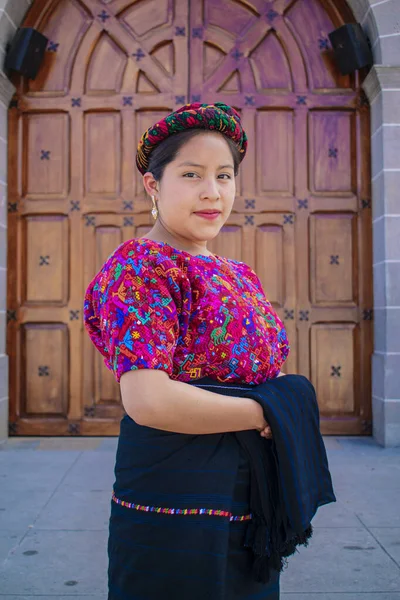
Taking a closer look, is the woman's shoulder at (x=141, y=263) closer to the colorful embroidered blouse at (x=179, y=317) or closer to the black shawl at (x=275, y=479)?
the colorful embroidered blouse at (x=179, y=317)

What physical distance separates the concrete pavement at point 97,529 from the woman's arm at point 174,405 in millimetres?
1600

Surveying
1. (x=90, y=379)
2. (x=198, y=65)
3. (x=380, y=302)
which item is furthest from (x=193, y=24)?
(x=90, y=379)

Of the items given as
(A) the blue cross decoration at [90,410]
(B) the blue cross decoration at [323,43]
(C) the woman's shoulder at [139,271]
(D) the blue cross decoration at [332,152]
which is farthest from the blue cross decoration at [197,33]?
(C) the woman's shoulder at [139,271]

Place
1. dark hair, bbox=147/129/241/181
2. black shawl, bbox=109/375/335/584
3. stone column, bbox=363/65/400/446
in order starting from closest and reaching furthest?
black shawl, bbox=109/375/335/584, dark hair, bbox=147/129/241/181, stone column, bbox=363/65/400/446

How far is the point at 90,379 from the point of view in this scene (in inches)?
206

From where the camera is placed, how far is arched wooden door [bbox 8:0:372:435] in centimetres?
525

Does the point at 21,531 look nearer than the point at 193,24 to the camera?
Yes

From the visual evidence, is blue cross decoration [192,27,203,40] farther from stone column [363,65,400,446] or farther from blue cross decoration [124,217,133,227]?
blue cross decoration [124,217,133,227]

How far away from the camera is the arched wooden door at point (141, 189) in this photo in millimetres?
5246

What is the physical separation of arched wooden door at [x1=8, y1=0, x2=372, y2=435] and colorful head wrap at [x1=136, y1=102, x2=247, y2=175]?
3.81 m

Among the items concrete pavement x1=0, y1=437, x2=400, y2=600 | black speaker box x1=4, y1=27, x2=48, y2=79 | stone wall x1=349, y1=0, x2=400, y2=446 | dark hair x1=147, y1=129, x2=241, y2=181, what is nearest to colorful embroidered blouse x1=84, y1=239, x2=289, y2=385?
dark hair x1=147, y1=129, x2=241, y2=181

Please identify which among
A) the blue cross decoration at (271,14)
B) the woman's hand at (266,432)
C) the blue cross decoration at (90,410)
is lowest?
the blue cross decoration at (90,410)

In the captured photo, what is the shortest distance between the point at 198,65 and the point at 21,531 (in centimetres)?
418

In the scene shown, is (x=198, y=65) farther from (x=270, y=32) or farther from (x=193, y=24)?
(x=270, y=32)
